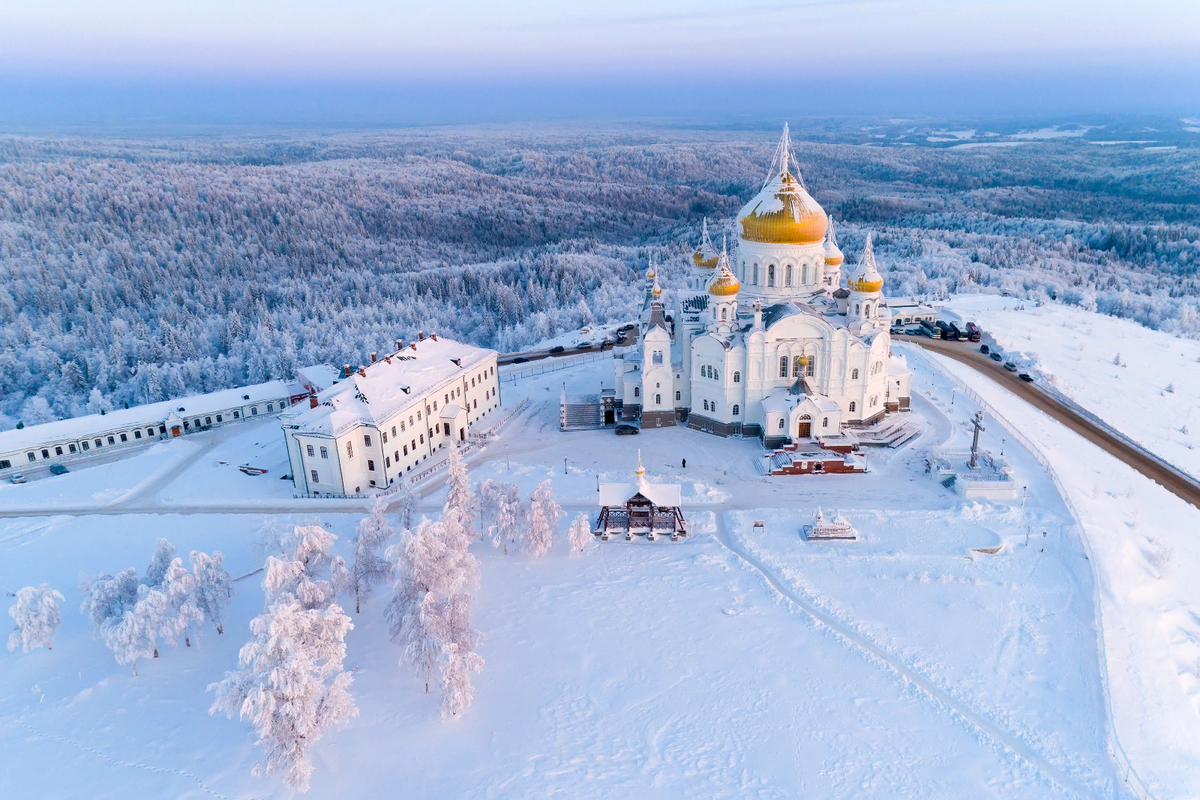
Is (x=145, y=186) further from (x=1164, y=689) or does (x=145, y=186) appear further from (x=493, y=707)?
(x=1164, y=689)

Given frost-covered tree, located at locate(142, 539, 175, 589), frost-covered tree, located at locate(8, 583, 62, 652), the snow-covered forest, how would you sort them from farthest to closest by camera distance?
the snow-covered forest, frost-covered tree, located at locate(142, 539, 175, 589), frost-covered tree, located at locate(8, 583, 62, 652)

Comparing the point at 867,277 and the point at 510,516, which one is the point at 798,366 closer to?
the point at 867,277

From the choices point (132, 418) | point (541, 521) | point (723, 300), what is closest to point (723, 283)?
point (723, 300)

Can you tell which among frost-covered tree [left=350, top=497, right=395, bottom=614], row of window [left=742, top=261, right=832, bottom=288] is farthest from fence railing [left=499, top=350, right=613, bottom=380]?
frost-covered tree [left=350, top=497, right=395, bottom=614]

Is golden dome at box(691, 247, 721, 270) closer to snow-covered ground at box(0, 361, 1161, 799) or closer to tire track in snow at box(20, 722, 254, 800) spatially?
snow-covered ground at box(0, 361, 1161, 799)

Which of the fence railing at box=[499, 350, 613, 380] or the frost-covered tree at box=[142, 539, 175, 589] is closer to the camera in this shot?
the frost-covered tree at box=[142, 539, 175, 589]

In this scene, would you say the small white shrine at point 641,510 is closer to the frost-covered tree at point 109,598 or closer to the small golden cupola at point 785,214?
the frost-covered tree at point 109,598

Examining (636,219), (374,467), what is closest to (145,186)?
(636,219)
